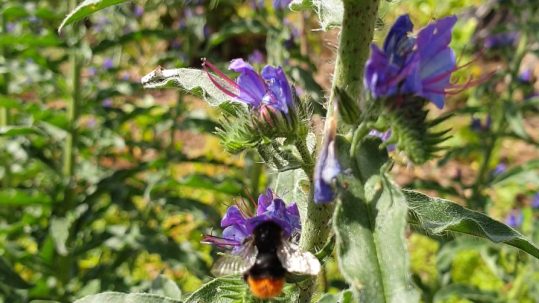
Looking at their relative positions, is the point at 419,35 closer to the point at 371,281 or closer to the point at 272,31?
the point at 371,281

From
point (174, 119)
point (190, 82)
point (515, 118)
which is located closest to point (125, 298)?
point (190, 82)

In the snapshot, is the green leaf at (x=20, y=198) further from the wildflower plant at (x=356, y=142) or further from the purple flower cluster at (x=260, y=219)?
the purple flower cluster at (x=260, y=219)

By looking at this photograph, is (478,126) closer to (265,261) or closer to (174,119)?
(174,119)

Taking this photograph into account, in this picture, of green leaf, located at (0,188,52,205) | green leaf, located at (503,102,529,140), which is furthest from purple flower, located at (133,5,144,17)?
green leaf, located at (503,102,529,140)

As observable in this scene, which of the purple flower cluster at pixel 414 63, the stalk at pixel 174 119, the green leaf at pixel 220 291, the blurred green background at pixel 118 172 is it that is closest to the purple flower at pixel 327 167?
the purple flower cluster at pixel 414 63

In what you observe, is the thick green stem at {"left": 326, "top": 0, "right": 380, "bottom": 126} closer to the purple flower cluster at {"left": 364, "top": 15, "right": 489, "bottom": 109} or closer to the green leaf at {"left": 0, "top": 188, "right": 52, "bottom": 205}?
the purple flower cluster at {"left": 364, "top": 15, "right": 489, "bottom": 109}

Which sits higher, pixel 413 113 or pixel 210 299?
pixel 413 113

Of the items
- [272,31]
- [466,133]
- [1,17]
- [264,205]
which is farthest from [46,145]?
[466,133]
